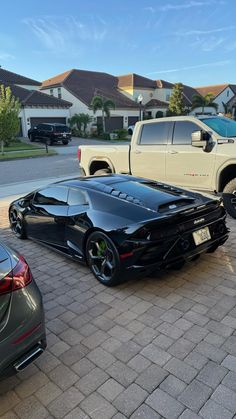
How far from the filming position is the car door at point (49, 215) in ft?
14.9

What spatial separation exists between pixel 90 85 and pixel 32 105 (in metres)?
14.1

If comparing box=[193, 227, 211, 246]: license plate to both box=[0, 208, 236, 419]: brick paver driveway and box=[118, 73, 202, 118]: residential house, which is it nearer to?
box=[0, 208, 236, 419]: brick paver driveway

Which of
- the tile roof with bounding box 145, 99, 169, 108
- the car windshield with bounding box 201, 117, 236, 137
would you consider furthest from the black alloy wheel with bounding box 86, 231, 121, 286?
the tile roof with bounding box 145, 99, 169, 108

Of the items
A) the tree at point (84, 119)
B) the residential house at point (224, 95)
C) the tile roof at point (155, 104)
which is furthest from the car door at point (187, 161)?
the residential house at point (224, 95)

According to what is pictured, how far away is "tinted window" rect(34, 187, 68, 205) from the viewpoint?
4660 mm

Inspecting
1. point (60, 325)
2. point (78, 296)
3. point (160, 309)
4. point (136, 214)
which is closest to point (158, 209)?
point (136, 214)

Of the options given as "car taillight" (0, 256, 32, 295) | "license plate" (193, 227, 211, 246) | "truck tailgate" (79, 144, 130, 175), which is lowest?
"license plate" (193, 227, 211, 246)

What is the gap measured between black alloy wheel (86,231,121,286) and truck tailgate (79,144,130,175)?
3780 millimetres

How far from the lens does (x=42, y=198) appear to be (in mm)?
5070

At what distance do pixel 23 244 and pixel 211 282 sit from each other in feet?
10.5

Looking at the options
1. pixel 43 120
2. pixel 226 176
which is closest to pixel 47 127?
pixel 43 120

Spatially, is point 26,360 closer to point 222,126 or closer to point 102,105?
point 222,126

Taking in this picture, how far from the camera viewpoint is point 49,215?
15.5 feet

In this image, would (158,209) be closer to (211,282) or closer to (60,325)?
(211,282)
